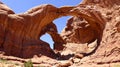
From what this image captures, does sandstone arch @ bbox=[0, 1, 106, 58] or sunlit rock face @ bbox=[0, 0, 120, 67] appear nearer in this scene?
sunlit rock face @ bbox=[0, 0, 120, 67]

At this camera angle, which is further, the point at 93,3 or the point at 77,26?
the point at 77,26

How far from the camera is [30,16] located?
33.4 meters

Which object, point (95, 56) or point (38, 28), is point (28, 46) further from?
point (95, 56)

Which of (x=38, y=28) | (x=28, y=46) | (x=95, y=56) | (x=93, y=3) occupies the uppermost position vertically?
(x=93, y=3)

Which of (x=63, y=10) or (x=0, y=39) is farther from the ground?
(x=63, y=10)

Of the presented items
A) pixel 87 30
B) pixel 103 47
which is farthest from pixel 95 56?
pixel 87 30

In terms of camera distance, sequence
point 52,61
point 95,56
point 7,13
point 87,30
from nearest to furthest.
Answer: point 95,56 → point 52,61 → point 7,13 → point 87,30

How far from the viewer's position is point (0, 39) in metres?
30.6

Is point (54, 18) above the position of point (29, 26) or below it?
above

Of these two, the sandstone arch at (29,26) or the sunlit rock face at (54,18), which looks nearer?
the sunlit rock face at (54,18)

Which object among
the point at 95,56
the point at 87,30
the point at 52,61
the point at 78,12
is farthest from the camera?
the point at 87,30

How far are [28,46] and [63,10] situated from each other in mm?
7820

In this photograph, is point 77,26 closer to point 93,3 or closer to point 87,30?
point 87,30

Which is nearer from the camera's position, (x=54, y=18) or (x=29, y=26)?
(x=29, y=26)
